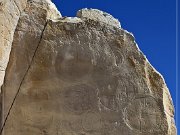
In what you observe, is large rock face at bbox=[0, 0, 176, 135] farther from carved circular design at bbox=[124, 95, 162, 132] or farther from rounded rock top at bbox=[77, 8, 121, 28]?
rounded rock top at bbox=[77, 8, 121, 28]

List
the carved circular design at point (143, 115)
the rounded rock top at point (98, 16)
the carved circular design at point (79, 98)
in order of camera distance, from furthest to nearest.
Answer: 1. the rounded rock top at point (98, 16)
2. the carved circular design at point (79, 98)
3. the carved circular design at point (143, 115)

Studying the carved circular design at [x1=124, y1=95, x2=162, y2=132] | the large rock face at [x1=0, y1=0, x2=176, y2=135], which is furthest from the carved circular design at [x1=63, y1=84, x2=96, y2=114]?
the carved circular design at [x1=124, y1=95, x2=162, y2=132]

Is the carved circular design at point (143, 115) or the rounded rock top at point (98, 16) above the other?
the rounded rock top at point (98, 16)

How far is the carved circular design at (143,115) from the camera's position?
5926mm

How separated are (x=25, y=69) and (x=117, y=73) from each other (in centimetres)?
128

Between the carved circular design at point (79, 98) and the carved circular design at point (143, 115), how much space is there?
0.51m

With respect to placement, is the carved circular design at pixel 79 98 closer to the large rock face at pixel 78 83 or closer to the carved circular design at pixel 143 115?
the large rock face at pixel 78 83

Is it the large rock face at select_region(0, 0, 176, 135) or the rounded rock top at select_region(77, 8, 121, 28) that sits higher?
the rounded rock top at select_region(77, 8, 121, 28)

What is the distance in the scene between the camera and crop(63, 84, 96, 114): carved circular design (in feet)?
19.9

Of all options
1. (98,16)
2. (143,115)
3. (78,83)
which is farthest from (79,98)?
(98,16)

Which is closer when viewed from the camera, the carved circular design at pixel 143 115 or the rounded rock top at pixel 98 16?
the carved circular design at pixel 143 115

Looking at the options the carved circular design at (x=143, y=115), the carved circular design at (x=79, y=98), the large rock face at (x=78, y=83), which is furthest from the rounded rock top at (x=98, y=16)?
the carved circular design at (x=143, y=115)

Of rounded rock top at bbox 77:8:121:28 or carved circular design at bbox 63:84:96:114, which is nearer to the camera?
carved circular design at bbox 63:84:96:114

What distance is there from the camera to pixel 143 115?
5.95 meters
